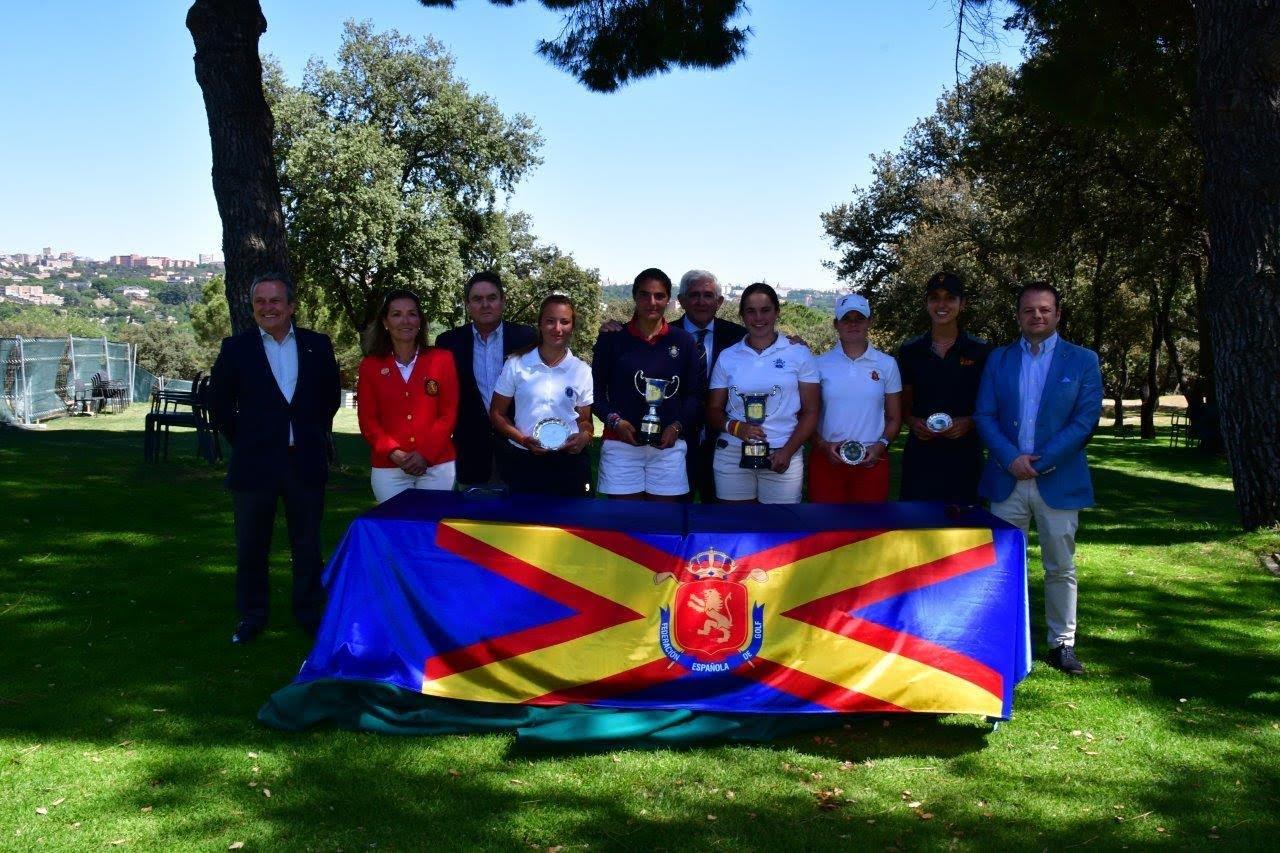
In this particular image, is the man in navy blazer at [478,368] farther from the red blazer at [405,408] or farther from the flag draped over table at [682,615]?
the flag draped over table at [682,615]

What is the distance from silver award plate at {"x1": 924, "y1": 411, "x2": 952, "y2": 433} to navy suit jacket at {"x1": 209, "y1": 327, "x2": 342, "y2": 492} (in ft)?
10.9

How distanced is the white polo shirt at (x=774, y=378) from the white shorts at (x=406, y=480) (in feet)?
5.09

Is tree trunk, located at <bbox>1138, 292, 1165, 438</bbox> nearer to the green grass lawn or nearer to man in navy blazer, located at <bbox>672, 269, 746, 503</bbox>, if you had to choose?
the green grass lawn

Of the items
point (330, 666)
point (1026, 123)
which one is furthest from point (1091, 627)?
point (1026, 123)

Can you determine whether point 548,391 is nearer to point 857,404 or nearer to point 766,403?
point 766,403

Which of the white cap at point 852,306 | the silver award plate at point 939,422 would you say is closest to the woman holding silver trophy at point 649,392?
the white cap at point 852,306

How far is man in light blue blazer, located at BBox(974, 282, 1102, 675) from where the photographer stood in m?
5.13

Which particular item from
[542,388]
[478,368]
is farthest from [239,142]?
[542,388]

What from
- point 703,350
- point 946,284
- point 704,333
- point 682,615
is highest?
point 946,284

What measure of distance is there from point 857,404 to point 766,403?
51cm

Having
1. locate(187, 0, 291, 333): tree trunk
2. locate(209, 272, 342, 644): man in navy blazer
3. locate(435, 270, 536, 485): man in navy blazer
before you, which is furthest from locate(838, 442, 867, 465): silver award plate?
locate(187, 0, 291, 333): tree trunk

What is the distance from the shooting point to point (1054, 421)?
17.1ft

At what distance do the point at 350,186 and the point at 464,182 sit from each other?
184 inches

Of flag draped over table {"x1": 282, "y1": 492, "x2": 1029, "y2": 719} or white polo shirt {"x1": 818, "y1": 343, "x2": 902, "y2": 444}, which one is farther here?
white polo shirt {"x1": 818, "y1": 343, "x2": 902, "y2": 444}
